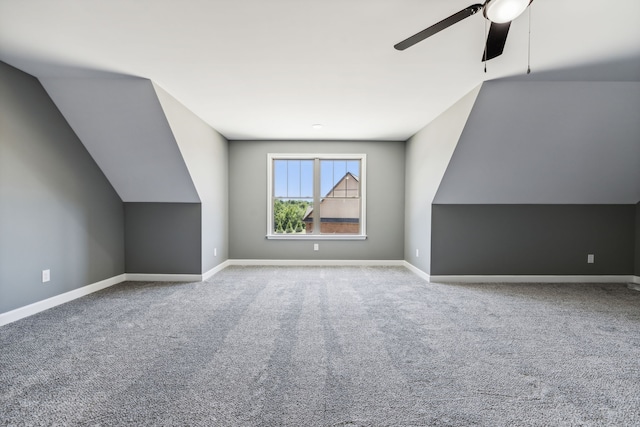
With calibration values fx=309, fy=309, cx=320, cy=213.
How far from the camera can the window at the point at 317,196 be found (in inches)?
217

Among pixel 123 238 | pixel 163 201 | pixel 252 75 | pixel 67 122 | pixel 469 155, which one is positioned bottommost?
pixel 123 238

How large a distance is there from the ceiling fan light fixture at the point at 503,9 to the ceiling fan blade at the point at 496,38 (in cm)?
16

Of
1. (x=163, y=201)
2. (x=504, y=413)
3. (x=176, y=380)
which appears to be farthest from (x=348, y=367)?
(x=163, y=201)

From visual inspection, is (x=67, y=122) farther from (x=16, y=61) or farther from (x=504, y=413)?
(x=504, y=413)

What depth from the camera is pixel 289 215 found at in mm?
5570

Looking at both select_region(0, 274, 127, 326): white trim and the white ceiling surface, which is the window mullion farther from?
select_region(0, 274, 127, 326): white trim

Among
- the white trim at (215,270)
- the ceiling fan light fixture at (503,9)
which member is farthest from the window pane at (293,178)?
the ceiling fan light fixture at (503,9)

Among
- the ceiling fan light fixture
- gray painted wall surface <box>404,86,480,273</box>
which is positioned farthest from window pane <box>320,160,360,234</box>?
the ceiling fan light fixture

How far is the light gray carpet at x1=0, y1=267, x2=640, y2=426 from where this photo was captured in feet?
5.03

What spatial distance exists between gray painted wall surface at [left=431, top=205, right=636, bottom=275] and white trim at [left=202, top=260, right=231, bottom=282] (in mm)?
3548

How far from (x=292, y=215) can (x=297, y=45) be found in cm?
354

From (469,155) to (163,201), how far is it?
4020mm

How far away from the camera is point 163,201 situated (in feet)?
13.9

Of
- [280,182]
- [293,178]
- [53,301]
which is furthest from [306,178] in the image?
[53,301]
